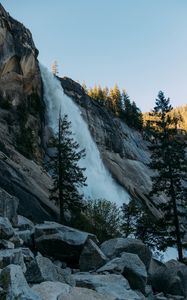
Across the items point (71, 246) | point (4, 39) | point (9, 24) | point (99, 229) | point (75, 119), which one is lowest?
point (71, 246)

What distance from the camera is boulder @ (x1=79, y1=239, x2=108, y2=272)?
18.6 m

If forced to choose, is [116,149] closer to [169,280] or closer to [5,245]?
[169,280]

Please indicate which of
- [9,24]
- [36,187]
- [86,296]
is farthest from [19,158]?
[86,296]

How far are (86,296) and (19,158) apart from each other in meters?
33.4

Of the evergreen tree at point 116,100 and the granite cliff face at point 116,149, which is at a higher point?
the evergreen tree at point 116,100

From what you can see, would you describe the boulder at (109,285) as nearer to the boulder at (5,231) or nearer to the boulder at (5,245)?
the boulder at (5,245)

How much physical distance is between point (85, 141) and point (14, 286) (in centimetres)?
6030

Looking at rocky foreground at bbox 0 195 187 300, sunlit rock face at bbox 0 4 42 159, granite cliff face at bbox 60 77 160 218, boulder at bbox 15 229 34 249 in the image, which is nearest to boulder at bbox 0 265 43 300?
rocky foreground at bbox 0 195 187 300

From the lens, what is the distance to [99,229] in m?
35.4

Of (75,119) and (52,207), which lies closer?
(52,207)

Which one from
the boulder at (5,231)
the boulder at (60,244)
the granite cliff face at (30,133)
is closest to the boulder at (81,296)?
the boulder at (5,231)

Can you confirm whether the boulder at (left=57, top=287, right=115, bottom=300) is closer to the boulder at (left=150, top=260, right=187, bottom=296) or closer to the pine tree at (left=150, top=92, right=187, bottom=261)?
the boulder at (left=150, top=260, right=187, bottom=296)

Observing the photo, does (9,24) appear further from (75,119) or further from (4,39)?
(75,119)

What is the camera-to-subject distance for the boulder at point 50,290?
10.8 meters
